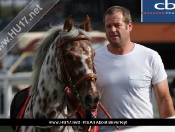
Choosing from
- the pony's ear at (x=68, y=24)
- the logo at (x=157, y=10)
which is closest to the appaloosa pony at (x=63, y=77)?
the pony's ear at (x=68, y=24)

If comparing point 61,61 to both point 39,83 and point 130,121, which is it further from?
point 130,121

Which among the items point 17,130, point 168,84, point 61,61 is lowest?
point 17,130

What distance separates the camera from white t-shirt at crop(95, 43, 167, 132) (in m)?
3.30

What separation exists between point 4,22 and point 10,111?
25.2 inches

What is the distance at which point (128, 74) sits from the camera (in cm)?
331

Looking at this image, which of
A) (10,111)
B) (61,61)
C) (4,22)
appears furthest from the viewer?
(10,111)

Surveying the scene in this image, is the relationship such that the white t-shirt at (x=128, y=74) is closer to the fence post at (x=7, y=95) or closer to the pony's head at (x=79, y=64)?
the pony's head at (x=79, y=64)

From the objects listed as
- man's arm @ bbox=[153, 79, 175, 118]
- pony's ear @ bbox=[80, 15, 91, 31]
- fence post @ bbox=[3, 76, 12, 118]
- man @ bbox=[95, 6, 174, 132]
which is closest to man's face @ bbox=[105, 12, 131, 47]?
man @ bbox=[95, 6, 174, 132]

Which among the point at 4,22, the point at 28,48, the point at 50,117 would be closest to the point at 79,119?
the point at 50,117

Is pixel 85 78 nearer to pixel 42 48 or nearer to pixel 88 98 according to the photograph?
pixel 88 98

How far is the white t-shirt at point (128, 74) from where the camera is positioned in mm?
3301

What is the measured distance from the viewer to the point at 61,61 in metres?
3.13

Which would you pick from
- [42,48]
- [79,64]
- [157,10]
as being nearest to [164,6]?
[157,10]

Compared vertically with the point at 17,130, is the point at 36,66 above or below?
above
